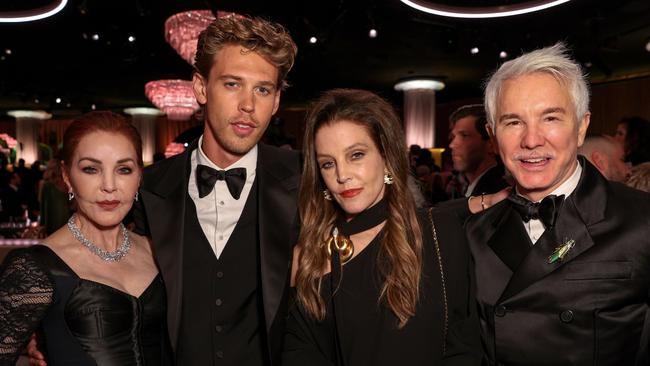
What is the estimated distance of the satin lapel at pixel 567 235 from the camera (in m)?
1.64

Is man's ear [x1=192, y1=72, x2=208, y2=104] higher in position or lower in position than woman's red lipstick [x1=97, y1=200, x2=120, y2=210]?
higher

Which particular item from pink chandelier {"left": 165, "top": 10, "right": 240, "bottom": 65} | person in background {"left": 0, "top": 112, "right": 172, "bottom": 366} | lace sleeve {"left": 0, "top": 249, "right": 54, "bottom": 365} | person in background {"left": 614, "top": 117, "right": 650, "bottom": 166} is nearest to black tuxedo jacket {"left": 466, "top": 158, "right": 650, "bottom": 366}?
person in background {"left": 0, "top": 112, "right": 172, "bottom": 366}

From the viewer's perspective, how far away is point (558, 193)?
1749mm

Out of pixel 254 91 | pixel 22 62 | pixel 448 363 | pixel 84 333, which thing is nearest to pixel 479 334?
pixel 448 363

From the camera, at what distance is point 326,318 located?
178 cm

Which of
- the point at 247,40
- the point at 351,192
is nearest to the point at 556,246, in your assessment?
the point at 351,192

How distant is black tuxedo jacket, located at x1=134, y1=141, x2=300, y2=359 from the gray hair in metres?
0.85

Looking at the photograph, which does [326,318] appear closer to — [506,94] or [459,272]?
[459,272]

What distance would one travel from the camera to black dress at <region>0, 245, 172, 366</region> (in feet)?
5.32

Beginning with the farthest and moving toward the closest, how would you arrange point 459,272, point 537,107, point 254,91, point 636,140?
point 636,140, point 254,91, point 459,272, point 537,107

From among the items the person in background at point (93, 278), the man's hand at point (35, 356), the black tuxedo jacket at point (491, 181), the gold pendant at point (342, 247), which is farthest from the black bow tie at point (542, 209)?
the black tuxedo jacket at point (491, 181)

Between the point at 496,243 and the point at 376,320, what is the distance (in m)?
0.50

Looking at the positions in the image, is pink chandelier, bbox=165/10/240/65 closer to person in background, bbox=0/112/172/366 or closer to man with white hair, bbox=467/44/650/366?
person in background, bbox=0/112/172/366

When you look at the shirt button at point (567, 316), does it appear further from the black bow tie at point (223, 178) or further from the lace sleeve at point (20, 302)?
the lace sleeve at point (20, 302)
